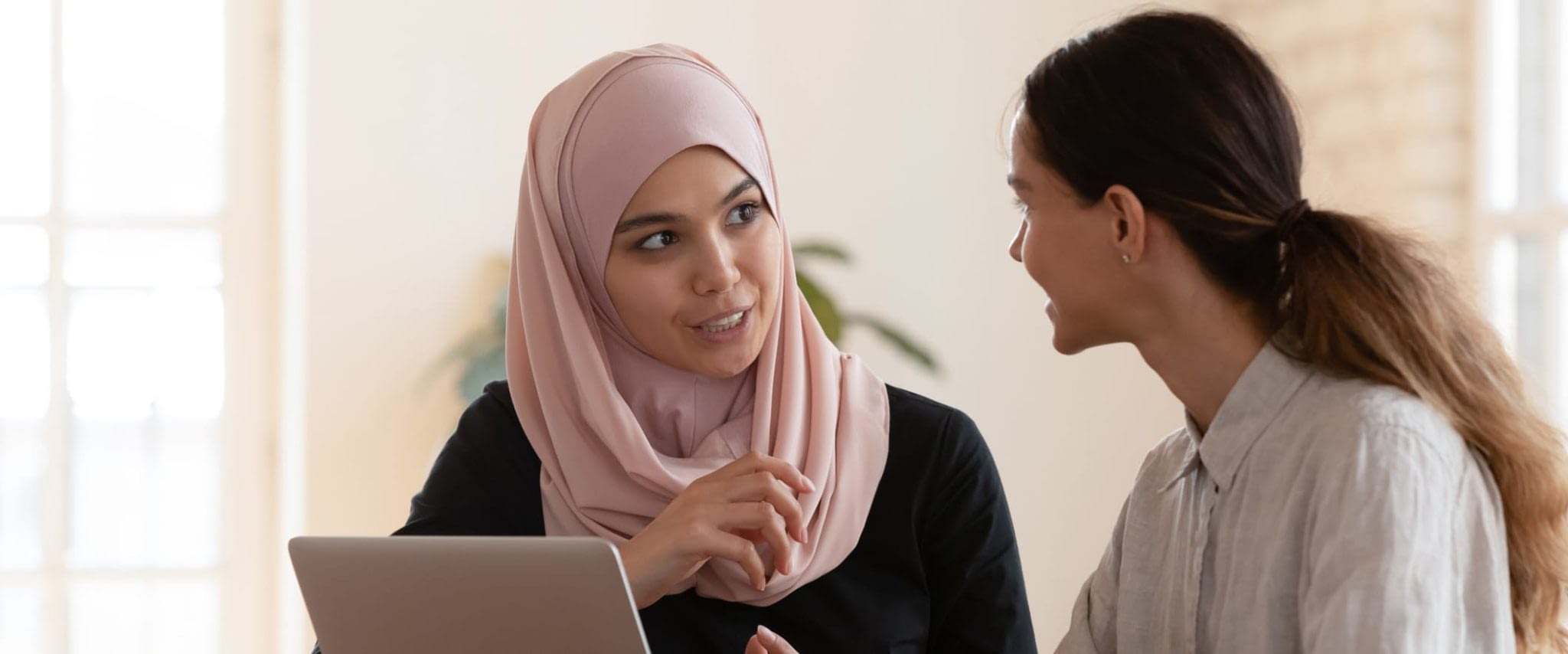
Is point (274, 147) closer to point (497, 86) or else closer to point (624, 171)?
point (497, 86)

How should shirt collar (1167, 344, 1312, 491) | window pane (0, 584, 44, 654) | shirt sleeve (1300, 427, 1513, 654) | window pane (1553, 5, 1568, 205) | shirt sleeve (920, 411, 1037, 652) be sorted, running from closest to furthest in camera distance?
1. shirt sleeve (1300, 427, 1513, 654)
2. shirt collar (1167, 344, 1312, 491)
3. shirt sleeve (920, 411, 1037, 652)
4. window pane (1553, 5, 1568, 205)
5. window pane (0, 584, 44, 654)

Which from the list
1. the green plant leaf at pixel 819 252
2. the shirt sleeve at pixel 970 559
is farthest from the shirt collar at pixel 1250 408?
the green plant leaf at pixel 819 252

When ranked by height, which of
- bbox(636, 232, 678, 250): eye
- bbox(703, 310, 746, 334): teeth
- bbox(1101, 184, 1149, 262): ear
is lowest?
bbox(703, 310, 746, 334): teeth

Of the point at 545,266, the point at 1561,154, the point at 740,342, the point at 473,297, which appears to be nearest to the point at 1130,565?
the point at 740,342

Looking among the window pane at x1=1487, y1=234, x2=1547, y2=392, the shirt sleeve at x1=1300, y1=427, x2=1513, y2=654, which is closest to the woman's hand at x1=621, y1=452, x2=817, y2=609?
the shirt sleeve at x1=1300, y1=427, x2=1513, y2=654

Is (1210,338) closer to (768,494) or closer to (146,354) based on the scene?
(768,494)

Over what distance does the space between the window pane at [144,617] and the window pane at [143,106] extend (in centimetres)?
93

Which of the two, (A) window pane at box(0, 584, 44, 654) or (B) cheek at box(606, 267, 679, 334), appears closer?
(B) cheek at box(606, 267, 679, 334)

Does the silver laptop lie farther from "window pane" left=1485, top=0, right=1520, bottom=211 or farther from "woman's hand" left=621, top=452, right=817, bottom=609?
"window pane" left=1485, top=0, right=1520, bottom=211

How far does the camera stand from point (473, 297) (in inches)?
146

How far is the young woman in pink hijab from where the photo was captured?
1.49m

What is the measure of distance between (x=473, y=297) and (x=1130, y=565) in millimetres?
2641

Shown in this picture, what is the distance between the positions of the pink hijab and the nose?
0.36ft

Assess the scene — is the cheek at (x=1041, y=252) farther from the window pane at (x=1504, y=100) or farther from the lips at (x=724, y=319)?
the window pane at (x=1504, y=100)
